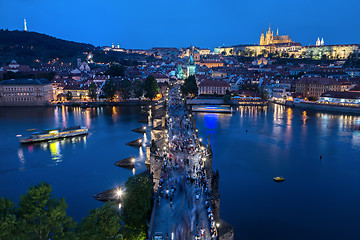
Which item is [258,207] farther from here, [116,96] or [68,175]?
[116,96]

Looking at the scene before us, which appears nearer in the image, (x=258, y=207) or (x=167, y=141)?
(x=258, y=207)

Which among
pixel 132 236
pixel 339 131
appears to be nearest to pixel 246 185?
pixel 132 236

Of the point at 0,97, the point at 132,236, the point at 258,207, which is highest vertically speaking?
the point at 0,97

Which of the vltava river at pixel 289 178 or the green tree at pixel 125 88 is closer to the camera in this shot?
the vltava river at pixel 289 178

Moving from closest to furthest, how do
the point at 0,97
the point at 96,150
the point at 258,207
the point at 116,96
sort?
the point at 258,207 → the point at 96,150 → the point at 0,97 → the point at 116,96

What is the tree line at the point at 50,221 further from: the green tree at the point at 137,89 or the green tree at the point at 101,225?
the green tree at the point at 137,89

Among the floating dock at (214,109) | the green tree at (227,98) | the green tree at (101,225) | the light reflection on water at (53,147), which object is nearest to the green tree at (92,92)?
the floating dock at (214,109)

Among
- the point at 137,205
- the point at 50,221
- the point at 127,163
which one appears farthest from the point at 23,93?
the point at 50,221
